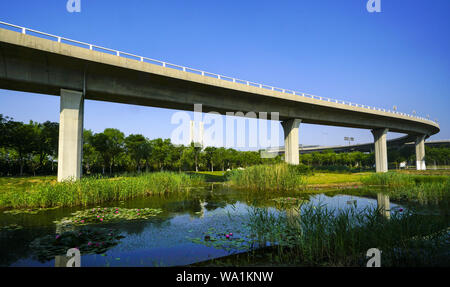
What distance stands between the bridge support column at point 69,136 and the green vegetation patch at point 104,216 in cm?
793

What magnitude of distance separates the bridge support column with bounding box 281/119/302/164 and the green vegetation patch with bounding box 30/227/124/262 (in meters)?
24.6

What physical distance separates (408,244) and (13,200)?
14.5 m

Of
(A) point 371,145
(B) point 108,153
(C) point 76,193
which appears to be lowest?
(C) point 76,193

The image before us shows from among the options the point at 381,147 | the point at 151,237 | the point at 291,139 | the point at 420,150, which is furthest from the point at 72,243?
the point at 420,150

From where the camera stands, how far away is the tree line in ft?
98.3

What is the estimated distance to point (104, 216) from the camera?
28.6ft

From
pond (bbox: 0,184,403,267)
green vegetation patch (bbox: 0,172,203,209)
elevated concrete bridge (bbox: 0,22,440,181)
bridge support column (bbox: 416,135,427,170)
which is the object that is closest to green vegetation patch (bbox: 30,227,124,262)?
pond (bbox: 0,184,403,267)

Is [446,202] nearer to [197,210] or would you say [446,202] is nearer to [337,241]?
[337,241]

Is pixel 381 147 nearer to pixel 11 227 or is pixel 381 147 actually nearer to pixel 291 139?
pixel 291 139

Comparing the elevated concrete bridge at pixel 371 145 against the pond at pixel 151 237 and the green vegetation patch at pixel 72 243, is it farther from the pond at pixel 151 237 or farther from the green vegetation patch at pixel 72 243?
the green vegetation patch at pixel 72 243

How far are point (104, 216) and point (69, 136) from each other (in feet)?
34.3

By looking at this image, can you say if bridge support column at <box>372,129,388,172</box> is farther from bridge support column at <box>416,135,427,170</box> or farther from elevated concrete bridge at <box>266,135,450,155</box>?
elevated concrete bridge at <box>266,135,450,155</box>
